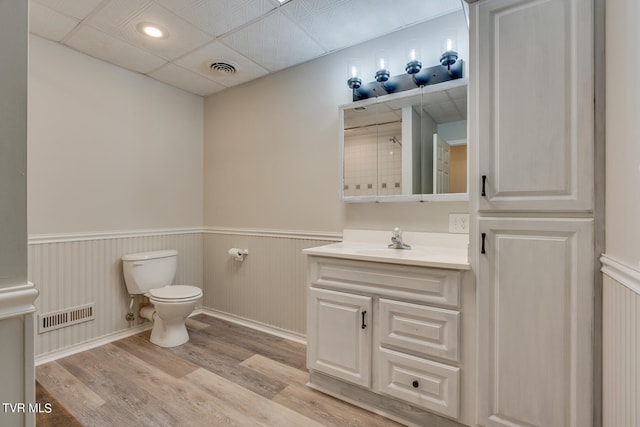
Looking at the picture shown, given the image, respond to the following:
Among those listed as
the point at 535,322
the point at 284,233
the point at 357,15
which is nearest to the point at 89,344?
the point at 284,233

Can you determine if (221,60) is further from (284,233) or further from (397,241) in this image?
(397,241)

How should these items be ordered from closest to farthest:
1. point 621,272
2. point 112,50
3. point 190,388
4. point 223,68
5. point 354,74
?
point 621,272, point 190,388, point 354,74, point 112,50, point 223,68

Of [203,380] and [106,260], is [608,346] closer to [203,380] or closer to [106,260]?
[203,380]

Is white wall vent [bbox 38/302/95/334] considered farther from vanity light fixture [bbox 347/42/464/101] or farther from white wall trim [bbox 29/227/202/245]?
vanity light fixture [bbox 347/42/464/101]

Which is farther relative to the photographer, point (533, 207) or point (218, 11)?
point (218, 11)

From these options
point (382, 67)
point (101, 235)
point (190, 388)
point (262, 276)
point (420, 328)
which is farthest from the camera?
point (262, 276)

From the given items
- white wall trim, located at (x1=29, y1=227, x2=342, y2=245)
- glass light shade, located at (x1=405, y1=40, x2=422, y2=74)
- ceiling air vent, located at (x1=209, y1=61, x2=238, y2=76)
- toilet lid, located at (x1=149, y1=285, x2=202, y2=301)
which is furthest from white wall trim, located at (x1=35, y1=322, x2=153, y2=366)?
glass light shade, located at (x1=405, y1=40, x2=422, y2=74)

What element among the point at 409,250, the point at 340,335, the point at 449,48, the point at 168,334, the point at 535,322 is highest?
the point at 449,48

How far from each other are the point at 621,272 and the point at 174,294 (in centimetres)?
259

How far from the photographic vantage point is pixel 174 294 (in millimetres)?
2467

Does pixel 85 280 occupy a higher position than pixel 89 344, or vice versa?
pixel 85 280

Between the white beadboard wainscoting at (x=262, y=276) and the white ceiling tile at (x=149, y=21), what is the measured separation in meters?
1.58

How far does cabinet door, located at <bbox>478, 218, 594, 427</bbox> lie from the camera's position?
1216 millimetres

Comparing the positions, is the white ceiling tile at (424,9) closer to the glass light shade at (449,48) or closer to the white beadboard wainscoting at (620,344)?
the glass light shade at (449,48)
